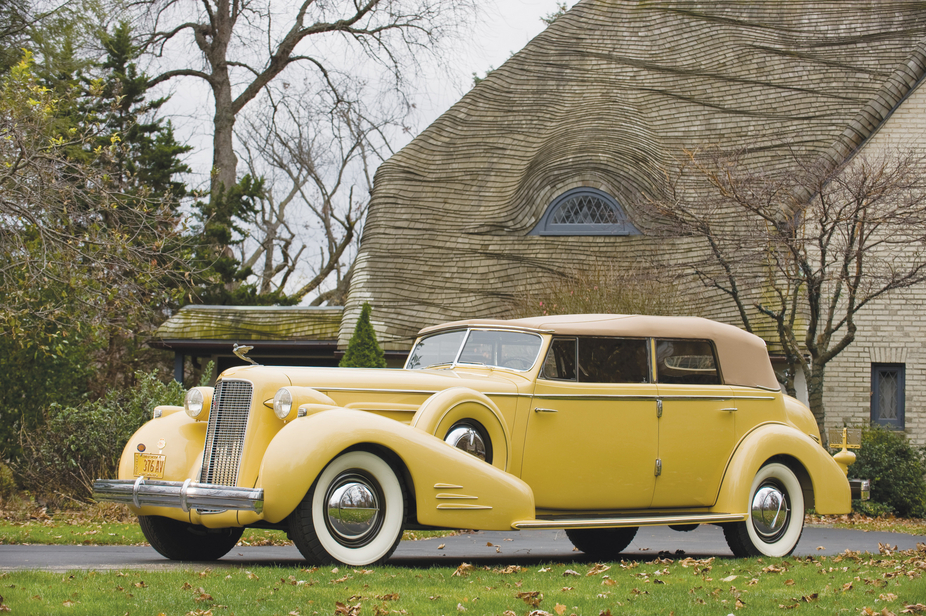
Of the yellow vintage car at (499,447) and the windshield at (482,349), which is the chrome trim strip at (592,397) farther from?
the windshield at (482,349)

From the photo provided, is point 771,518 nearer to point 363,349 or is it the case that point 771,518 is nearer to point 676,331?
point 676,331

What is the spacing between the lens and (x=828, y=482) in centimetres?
877

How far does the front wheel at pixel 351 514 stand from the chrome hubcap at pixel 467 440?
0.58m

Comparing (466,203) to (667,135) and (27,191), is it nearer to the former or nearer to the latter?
(667,135)

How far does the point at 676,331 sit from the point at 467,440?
234cm

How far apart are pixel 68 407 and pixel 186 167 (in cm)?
1105

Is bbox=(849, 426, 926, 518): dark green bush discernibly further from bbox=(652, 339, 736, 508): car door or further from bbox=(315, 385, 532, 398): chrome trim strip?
A: bbox=(315, 385, 532, 398): chrome trim strip

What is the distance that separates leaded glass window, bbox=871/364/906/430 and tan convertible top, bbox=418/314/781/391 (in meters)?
9.58

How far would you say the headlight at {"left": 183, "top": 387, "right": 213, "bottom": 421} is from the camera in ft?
24.7

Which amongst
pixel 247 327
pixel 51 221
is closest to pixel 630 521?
pixel 51 221

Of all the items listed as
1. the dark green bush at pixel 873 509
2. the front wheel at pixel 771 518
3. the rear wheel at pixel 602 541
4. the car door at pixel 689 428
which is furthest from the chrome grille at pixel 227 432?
the dark green bush at pixel 873 509

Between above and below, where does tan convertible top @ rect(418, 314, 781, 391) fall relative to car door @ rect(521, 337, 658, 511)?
above

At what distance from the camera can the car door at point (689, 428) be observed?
8.22m

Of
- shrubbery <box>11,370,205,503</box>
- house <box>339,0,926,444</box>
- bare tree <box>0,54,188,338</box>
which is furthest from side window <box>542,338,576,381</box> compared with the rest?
house <box>339,0,926,444</box>
